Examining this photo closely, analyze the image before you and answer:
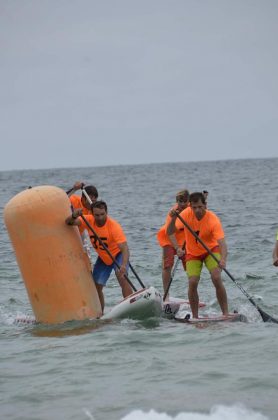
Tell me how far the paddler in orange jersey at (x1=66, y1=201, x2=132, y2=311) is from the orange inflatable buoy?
1.34 feet

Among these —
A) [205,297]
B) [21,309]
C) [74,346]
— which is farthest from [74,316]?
[205,297]

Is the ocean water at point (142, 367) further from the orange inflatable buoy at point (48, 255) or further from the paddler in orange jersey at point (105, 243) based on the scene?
the paddler in orange jersey at point (105, 243)

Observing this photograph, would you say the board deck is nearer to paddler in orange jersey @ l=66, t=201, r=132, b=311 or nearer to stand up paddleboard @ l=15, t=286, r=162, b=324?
stand up paddleboard @ l=15, t=286, r=162, b=324

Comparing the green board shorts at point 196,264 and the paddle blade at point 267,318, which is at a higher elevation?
the green board shorts at point 196,264

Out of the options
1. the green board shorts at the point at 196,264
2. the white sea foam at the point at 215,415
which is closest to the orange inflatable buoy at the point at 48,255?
the green board shorts at the point at 196,264

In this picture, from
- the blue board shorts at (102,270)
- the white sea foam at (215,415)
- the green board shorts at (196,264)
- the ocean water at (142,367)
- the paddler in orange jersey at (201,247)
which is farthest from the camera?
the blue board shorts at (102,270)

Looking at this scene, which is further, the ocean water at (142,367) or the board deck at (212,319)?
the board deck at (212,319)

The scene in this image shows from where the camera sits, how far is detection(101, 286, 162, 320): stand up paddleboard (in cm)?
1297

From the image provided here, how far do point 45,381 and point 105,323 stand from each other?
3.07m

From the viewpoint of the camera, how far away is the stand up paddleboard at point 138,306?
42.5 ft

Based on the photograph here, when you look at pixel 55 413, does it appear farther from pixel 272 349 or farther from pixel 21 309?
pixel 21 309

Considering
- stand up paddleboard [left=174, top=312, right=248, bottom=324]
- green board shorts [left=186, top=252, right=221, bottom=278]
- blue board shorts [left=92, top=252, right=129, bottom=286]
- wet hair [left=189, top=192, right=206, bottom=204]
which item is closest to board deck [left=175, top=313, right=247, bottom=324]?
stand up paddleboard [left=174, top=312, right=248, bottom=324]

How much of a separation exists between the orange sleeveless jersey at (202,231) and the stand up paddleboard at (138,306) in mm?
799

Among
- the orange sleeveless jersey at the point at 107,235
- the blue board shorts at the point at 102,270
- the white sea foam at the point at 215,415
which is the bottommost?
the white sea foam at the point at 215,415
